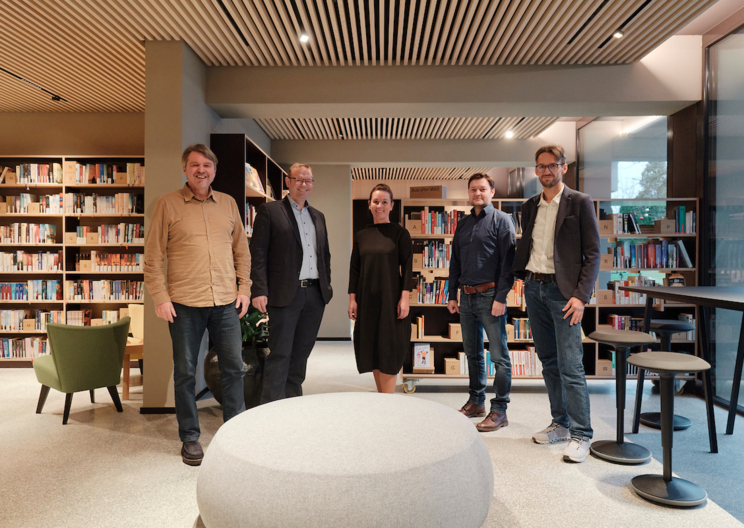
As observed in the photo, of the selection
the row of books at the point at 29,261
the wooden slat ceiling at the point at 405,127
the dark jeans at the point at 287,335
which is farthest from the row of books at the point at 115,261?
the dark jeans at the point at 287,335

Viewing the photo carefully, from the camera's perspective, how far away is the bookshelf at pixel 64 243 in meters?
5.59

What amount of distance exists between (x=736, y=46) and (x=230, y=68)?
4542 mm

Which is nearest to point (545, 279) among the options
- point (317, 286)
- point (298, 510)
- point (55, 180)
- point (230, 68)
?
point (317, 286)

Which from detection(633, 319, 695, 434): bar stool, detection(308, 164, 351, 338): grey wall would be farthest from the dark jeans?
detection(308, 164, 351, 338): grey wall

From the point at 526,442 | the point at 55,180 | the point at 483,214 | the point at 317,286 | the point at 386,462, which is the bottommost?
the point at 526,442

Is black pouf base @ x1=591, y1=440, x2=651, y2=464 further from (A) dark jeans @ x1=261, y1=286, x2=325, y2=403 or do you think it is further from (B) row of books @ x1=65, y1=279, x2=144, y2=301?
(B) row of books @ x1=65, y1=279, x2=144, y2=301

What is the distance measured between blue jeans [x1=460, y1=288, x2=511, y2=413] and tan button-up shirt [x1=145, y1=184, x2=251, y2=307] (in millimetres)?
1674

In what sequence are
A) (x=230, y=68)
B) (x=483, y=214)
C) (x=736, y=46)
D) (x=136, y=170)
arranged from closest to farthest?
(x=483, y=214), (x=736, y=46), (x=230, y=68), (x=136, y=170)

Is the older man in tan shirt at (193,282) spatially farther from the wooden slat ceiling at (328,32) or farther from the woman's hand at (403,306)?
the wooden slat ceiling at (328,32)

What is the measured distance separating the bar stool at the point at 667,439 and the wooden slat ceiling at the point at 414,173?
7.33 meters

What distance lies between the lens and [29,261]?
5.65 metres

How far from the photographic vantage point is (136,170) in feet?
18.3

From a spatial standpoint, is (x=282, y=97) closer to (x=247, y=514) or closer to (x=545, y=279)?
(x=545, y=279)

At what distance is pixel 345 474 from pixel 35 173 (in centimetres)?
598
